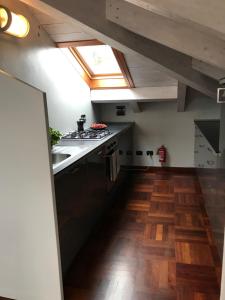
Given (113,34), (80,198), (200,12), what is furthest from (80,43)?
(200,12)

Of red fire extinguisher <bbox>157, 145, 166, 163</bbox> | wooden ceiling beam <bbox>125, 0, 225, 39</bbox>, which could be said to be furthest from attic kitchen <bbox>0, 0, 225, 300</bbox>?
red fire extinguisher <bbox>157, 145, 166, 163</bbox>

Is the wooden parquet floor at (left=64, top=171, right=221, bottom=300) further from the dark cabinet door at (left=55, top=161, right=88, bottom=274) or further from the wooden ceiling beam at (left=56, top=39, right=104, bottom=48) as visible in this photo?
the wooden ceiling beam at (left=56, top=39, right=104, bottom=48)

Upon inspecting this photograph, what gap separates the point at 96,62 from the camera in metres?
3.57

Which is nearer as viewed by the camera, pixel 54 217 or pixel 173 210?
pixel 54 217

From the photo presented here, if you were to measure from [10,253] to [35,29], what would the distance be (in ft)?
6.69

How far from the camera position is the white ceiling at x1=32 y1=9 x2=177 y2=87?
2.44m

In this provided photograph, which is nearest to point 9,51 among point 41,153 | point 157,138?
point 41,153

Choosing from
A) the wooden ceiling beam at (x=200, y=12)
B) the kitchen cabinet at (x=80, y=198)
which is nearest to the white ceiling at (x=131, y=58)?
the kitchen cabinet at (x=80, y=198)

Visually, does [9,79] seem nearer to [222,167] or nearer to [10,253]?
[10,253]

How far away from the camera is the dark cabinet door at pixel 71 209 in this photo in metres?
1.73

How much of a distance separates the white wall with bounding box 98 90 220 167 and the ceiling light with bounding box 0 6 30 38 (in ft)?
8.70

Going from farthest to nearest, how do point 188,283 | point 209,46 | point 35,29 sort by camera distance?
1. point 35,29
2. point 188,283
3. point 209,46

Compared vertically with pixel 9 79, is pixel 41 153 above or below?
below

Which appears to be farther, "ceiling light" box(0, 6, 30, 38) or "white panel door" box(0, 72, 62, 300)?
"ceiling light" box(0, 6, 30, 38)
